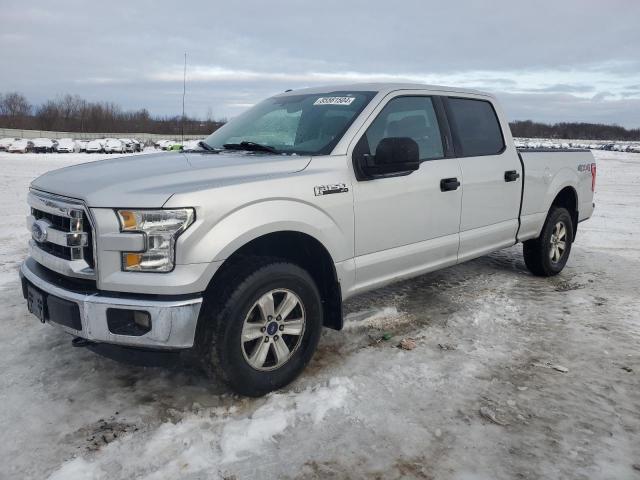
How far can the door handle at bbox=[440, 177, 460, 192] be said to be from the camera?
13.4 ft

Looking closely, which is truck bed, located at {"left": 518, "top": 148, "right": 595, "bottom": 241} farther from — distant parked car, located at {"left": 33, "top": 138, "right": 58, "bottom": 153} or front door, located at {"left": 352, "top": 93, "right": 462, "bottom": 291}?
distant parked car, located at {"left": 33, "top": 138, "right": 58, "bottom": 153}

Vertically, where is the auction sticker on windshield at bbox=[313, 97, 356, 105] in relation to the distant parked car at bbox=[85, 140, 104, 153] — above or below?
below

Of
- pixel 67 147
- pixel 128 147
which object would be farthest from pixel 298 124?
pixel 128 147

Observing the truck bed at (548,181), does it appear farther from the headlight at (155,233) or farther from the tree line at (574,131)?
the tree line at (574,131)

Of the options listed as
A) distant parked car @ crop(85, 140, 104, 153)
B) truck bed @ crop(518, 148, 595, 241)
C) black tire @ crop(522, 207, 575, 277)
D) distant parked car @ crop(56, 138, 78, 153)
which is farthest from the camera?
distant parked car @ crop(85, 140, 104, 153)

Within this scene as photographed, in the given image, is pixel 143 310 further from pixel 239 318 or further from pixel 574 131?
pixel 574 131

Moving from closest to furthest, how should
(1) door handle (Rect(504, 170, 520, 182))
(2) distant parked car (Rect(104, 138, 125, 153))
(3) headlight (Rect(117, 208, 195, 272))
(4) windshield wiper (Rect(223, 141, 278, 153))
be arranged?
(3) headlight (Rect(117, 208, 195, 272)) → (4) windshield wiper (Rect(223, 141, 278, 153)) → (1) door handle (Rect(504, 170, 520, 182)) → (2) distant parked car (Rect(104, 138, 125, 153))

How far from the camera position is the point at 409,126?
4051mm

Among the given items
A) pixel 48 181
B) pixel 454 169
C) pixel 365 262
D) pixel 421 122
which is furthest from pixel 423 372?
pixel 48 181

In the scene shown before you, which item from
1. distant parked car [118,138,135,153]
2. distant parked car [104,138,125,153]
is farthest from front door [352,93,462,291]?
distant parked car [118,138,135,153]

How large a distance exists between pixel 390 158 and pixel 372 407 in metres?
1.56

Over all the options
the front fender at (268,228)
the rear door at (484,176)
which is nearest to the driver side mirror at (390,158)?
the front fender at (268,228)

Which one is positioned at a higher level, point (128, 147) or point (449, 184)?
point (128, 147)

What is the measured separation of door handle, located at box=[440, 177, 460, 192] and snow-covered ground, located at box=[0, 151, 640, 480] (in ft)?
3.70
